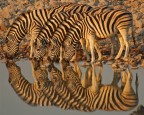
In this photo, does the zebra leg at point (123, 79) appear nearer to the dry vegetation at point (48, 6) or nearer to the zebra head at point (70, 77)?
the zebra head at point (70, 77)

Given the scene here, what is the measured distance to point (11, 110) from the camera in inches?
213

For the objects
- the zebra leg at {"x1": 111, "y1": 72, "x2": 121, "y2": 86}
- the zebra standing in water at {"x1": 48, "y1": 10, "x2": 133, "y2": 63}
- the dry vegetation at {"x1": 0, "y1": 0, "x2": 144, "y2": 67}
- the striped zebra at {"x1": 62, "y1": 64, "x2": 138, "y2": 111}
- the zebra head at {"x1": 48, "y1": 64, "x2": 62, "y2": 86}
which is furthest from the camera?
the dry vegetation at {"x1": 0, "y1": 0, "x2": 144, "y2": 67}

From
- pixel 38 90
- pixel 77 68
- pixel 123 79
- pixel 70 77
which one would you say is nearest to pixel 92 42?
pixel 77 68

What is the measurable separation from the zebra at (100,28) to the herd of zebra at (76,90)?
0.97ft

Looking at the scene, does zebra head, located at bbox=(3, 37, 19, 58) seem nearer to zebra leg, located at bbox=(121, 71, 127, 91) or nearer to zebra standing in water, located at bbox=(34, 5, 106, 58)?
zebra standing in water, located at bbox=(34, 5, 106, 58)

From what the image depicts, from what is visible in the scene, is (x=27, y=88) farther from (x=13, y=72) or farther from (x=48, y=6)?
(x=48, y=6)

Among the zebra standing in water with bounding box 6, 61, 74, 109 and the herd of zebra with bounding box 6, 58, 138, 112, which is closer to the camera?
the herd of zebra with bounding box 6, 58, 138, 112

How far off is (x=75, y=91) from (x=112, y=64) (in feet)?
2.69

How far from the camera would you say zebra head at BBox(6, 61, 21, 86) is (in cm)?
598

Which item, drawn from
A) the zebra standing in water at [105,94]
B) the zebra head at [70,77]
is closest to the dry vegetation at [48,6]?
the zebra head at [70,77]

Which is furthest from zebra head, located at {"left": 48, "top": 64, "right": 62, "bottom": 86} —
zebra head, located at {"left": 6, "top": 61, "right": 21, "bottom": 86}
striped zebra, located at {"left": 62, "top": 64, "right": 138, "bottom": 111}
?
zebra head, located at {"left": 6, "top": 61, "right": 21, "bottom": 86}

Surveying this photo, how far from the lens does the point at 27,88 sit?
18.9 ft

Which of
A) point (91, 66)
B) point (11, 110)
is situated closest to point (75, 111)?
point (11, 110)

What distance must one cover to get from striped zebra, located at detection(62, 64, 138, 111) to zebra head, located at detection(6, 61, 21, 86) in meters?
0.56
